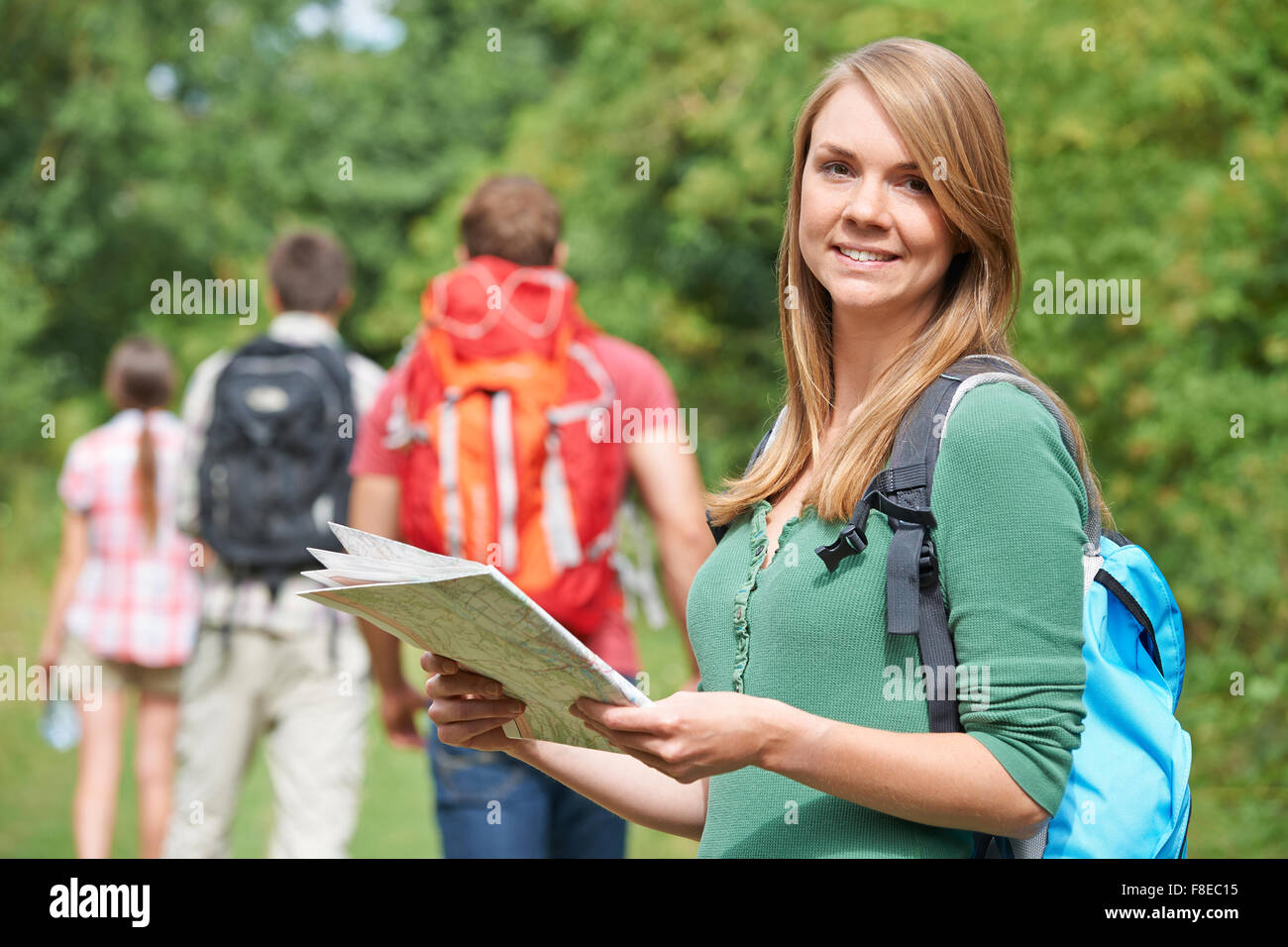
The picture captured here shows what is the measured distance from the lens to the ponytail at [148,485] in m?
5.64

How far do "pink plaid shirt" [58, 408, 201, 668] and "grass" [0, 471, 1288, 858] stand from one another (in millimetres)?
868

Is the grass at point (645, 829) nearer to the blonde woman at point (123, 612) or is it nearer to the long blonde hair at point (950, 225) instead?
the blonde woman at point (123, 612)

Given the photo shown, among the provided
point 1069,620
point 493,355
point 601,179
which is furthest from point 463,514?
point 601,179

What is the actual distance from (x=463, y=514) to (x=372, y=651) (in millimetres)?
718

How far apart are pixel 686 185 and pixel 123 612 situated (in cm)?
575

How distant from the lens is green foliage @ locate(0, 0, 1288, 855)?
18.2 ft

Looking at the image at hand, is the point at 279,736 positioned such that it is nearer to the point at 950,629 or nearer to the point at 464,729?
the point at 464,729

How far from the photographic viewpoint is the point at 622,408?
3738 mm

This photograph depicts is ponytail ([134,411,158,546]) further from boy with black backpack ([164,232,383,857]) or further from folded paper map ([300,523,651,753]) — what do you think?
folded paper map ([300,523,651,753])

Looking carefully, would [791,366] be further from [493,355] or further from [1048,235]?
[1048,235]

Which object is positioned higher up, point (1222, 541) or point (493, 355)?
point (493, 355)

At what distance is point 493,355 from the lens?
3648 mm

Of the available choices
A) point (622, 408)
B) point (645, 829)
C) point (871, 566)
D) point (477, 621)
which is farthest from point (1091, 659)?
point (645, 829)

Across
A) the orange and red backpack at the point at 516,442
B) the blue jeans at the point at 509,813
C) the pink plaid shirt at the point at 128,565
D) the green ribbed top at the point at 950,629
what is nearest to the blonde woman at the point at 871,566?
the green ribbed top at the point at 950,629
